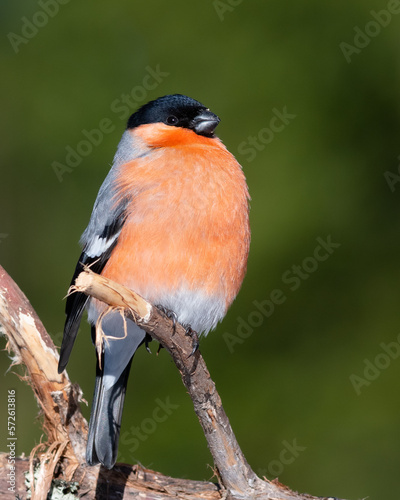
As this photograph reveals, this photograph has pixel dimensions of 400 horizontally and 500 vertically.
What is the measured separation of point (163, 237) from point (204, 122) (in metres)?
0.68

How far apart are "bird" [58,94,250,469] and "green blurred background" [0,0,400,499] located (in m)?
1.76

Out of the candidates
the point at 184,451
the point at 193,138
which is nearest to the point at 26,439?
the point at 184,451

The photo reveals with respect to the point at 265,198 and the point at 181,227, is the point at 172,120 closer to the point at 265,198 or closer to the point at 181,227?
the point at 181,227

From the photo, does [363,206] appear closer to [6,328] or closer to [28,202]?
[28,202]

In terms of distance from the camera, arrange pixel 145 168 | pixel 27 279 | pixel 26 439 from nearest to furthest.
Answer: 1. pixel 145 168
2. pixel 26 439
3. pixel 27 279

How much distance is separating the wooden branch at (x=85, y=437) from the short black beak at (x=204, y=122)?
3.48ft

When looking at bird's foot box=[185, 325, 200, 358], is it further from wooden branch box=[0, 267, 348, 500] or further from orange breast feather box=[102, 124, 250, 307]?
orange breast feather box=[102, 124, 250, 307]

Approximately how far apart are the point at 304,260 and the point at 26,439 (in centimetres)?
224

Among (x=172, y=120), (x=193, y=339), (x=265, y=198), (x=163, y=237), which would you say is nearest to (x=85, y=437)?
(x=193, y=339)

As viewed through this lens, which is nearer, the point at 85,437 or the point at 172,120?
the point at 85,437

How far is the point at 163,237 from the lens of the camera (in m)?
3.00

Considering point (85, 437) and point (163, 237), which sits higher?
point (163, 237)

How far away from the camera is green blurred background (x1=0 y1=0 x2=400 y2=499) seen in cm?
499

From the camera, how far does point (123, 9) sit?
5590 mm
